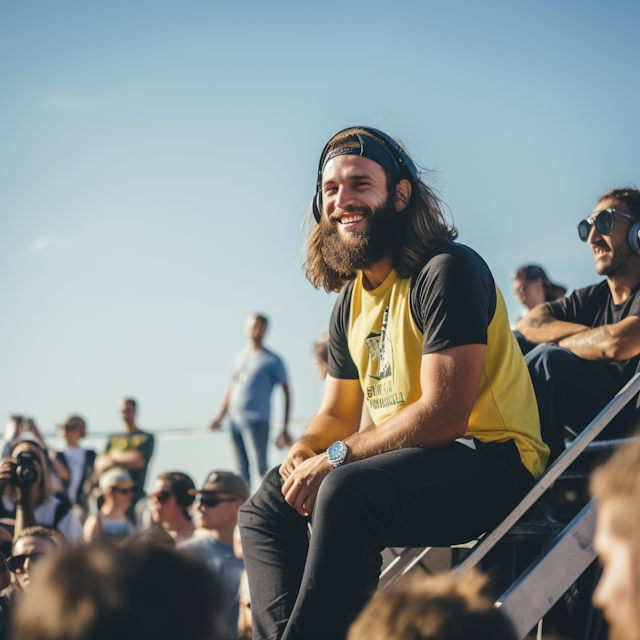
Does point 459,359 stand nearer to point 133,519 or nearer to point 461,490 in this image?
point 461,490

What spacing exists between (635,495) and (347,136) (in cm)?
216

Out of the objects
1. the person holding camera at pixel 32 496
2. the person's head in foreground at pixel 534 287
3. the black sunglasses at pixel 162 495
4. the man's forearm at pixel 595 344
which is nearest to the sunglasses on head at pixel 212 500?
the black sunglasses at pixel 162 495

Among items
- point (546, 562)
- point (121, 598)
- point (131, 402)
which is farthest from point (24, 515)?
point (121, 598)

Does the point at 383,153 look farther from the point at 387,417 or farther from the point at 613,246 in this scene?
the point at 613,246

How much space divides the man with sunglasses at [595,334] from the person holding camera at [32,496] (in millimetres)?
3708

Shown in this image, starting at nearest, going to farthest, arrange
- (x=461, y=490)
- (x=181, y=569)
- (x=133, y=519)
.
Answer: (x=181, y=569) → (x=461, y=490) → (x=133, y=519)

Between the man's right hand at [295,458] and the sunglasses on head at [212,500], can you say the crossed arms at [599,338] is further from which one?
the sunglasses on head at [212,500]

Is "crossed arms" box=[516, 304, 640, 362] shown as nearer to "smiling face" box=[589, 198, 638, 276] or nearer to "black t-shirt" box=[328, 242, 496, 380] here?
"smiling face" box=[589, 198, 638, 276]

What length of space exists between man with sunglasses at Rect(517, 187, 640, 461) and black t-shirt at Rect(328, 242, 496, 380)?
555 mm

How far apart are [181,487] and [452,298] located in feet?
13.2

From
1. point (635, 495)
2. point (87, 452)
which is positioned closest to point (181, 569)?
point (635, 495)

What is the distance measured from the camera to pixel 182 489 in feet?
19.4

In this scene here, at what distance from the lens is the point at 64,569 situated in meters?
1.14

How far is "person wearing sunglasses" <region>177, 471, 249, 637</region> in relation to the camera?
16.4 ft
